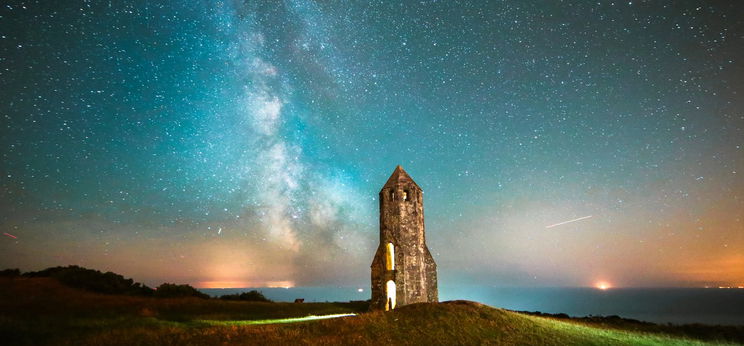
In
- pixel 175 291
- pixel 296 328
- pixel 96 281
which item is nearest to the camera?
pixel 296 328

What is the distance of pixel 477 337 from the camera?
18.1 meters

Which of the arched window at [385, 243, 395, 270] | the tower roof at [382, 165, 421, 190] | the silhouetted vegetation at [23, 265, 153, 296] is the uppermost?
the tower roof at [382, 165, 421, 190]

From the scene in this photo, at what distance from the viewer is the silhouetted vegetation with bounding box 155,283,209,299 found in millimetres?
38719

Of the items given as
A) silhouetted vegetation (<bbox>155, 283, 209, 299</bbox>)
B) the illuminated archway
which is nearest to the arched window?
the illuminated archway

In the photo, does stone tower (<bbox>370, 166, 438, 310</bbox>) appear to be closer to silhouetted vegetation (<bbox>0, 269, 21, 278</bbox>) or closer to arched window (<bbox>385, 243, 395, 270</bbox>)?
arched window (<bbox>385, 243, 395, 270</bbox>)

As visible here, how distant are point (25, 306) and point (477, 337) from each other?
31.8m

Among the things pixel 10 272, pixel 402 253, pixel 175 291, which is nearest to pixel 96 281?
pixel 175 291

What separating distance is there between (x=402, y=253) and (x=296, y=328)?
12.4 metres

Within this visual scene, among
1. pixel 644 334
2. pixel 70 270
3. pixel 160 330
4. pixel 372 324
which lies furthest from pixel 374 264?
pixel 70 270

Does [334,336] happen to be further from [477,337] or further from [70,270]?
[70,270]

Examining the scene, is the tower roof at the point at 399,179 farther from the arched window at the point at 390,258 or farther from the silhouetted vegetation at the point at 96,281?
the silhouetted vegetation at the point at 96,281

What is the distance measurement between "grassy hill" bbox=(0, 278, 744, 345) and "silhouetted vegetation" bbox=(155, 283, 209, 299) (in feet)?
28.8

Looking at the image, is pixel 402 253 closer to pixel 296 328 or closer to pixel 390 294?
pixel 390 294

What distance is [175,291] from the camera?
39375 mm
